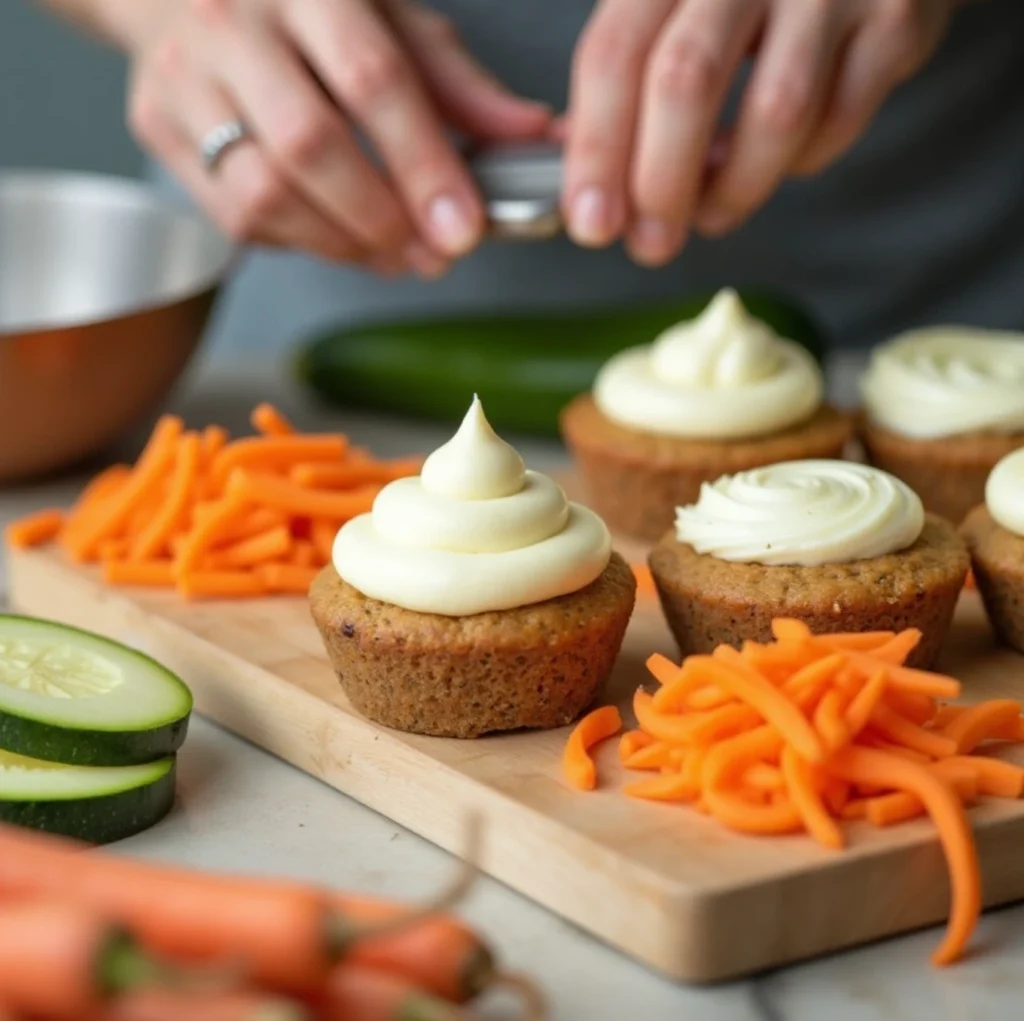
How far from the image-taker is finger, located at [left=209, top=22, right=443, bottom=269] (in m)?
4.04

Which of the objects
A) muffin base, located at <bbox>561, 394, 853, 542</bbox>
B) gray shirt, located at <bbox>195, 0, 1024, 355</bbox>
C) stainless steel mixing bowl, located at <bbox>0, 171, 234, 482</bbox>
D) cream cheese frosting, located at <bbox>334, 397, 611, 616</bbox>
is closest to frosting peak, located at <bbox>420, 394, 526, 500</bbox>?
cream cheese frosting, located at <bbox>334, 397, 611, 616</bbox>

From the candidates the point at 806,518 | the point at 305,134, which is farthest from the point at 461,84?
the point at 806,518

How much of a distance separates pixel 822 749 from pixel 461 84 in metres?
2.50

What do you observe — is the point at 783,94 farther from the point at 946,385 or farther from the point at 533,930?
the point at 533,930

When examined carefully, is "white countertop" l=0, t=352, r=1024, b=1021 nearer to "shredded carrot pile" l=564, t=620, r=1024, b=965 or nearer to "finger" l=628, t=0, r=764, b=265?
"shredded carrot pile" l=564, t=620, r=1024, b=965

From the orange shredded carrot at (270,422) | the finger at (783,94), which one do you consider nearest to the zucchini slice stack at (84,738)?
the orange shredded carrot at (270,422)

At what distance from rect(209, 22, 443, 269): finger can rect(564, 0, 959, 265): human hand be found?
49 centimetres

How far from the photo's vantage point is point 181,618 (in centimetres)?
338

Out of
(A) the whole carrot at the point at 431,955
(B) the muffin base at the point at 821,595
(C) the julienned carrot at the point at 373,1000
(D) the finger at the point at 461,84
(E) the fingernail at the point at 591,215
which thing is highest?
A: (D) the finger at the point at 461,84

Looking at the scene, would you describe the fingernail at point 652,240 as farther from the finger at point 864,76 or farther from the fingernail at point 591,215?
the finger at point 864,76

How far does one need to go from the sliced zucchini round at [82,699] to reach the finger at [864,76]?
2154mm

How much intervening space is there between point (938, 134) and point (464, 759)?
3090 mm

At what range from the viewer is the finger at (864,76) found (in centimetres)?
402

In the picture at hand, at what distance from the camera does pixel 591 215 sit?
13.0 feet
